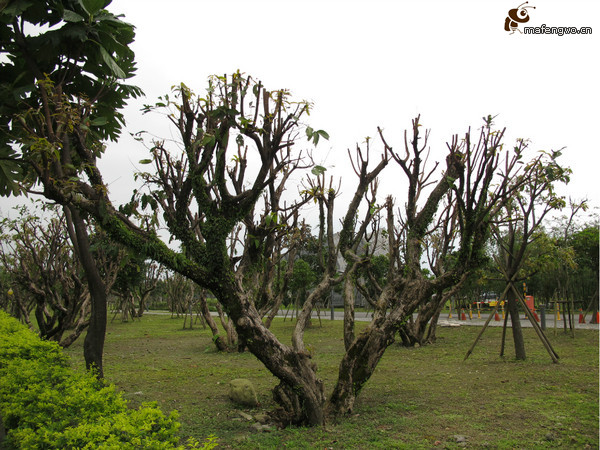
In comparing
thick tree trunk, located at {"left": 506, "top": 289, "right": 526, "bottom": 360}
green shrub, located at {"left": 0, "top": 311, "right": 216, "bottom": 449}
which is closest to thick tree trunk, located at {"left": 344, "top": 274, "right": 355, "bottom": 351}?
thick tree trunk, located at {"left": 506, "top": 289, "right": 526, "bottom": 360}

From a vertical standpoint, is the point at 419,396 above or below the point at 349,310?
below

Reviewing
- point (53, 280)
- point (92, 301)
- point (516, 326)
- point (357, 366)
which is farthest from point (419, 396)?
point (53, 280)

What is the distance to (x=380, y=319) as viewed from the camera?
599 centimetres

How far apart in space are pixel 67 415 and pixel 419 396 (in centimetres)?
516

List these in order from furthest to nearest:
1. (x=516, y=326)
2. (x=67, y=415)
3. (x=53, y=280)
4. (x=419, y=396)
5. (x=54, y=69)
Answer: (x=53, y=280) < (x=516, y=326) < (x=419, y=396) < (x=54, y=69) < (x=67, y=415)

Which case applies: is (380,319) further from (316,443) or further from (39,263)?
(39,263)

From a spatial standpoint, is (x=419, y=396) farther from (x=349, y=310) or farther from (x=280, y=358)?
(x=280, y=358)

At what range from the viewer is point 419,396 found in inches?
266

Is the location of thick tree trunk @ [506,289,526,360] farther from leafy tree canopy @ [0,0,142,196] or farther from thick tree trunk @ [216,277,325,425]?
leafy tree canopy @ [0,0,142,196]

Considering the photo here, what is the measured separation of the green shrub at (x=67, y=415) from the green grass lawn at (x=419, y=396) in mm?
1677

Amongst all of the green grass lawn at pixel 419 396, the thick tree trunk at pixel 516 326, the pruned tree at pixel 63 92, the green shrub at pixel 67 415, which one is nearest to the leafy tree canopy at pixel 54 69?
the pruned tree at pixel 63 92

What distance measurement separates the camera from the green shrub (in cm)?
287

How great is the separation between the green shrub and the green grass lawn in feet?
5.50

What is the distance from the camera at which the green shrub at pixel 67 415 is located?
2867mm
